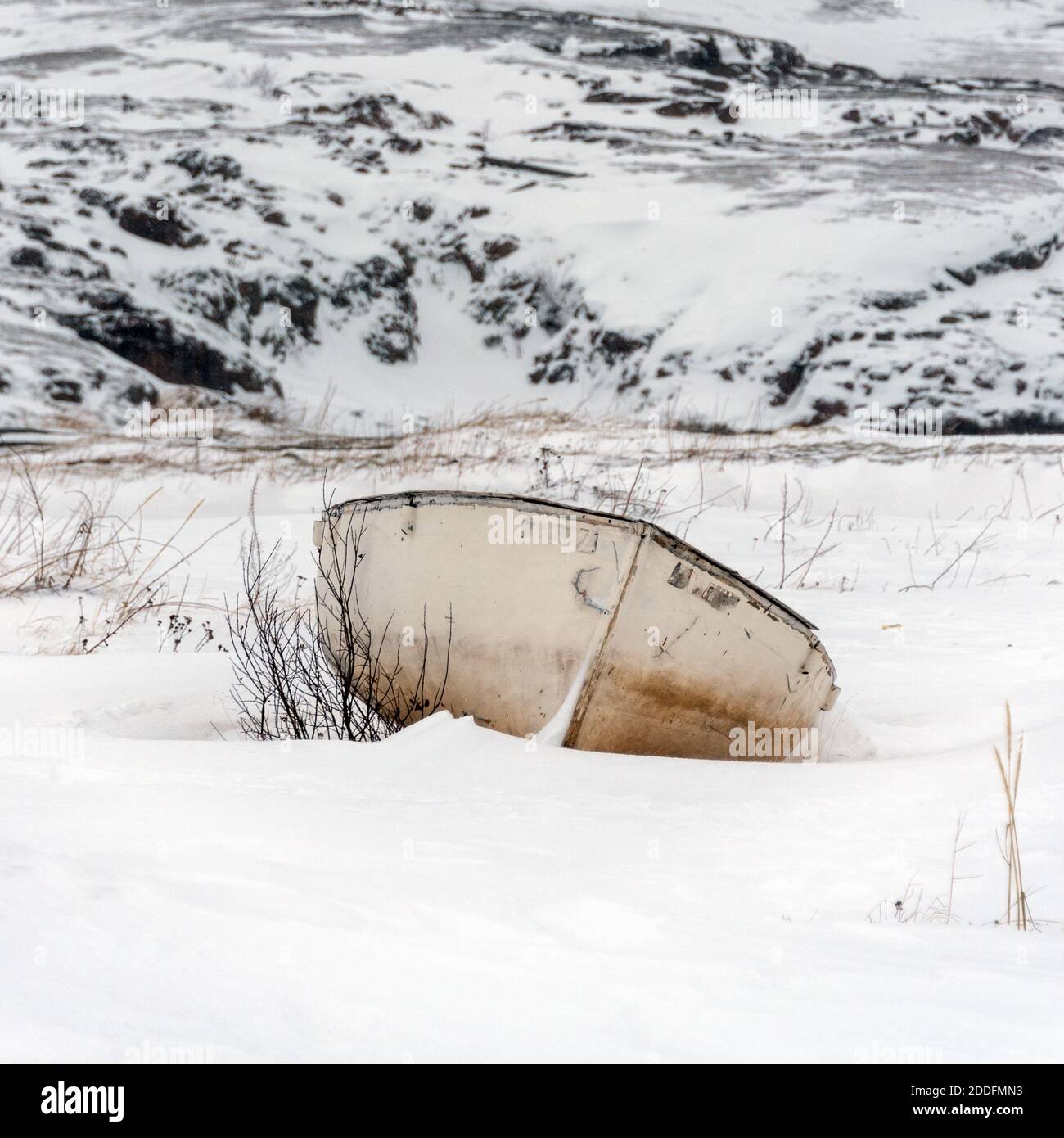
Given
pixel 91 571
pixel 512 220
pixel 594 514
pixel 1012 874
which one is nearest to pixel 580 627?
pixel 594 514

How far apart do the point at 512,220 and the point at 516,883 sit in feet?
84.5

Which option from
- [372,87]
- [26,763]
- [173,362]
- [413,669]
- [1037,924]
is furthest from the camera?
[372,87]

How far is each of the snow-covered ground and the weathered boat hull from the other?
0.62 feet

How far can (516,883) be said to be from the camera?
1642 mm

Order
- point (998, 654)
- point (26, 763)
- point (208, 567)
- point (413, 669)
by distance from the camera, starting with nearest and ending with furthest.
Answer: point (26, 763) → point (413, 669) → point (998, 654) → point (208, 567)

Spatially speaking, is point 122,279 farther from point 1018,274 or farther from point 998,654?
point 998,654

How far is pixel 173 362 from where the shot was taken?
20.5 meters

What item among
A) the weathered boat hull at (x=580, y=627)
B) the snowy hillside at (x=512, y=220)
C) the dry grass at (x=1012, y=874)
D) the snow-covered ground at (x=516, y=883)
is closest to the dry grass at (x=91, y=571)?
the snow-covered ground at (x=516, y=883)

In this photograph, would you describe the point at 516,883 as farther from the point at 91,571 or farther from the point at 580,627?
the point at 91,571

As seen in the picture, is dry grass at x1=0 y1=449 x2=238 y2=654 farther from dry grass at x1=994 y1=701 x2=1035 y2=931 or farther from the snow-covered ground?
dry grass at x1=994 y1=701 x2=1035 y2=931
